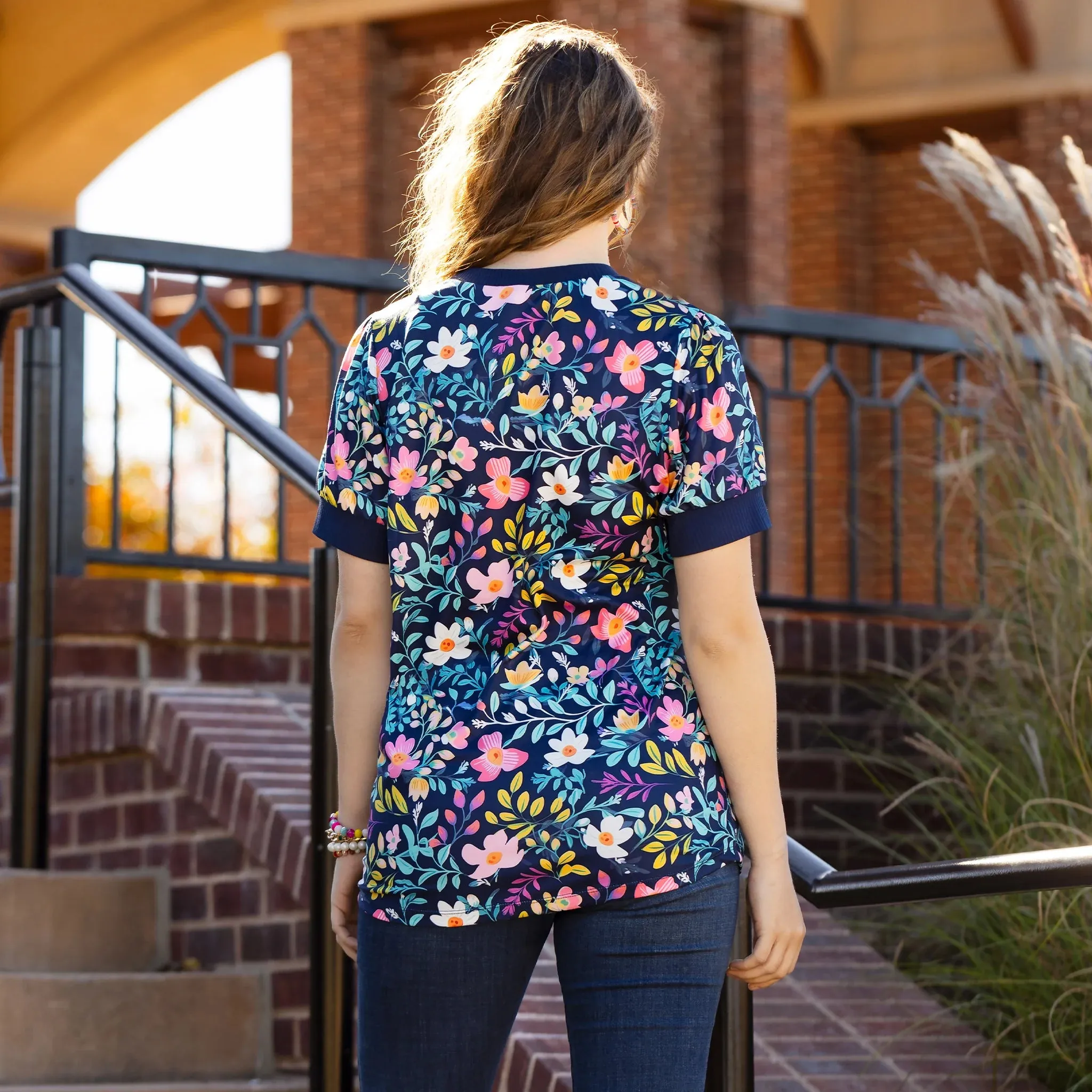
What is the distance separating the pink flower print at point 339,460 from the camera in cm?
184

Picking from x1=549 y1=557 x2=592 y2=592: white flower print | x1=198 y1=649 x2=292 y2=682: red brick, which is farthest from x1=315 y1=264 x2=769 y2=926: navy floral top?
x1=198 y1=649 x2=292 y2=682: red brick

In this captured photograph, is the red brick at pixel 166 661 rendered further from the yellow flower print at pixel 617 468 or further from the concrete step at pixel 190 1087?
the yellow flower print at pixel 617 468

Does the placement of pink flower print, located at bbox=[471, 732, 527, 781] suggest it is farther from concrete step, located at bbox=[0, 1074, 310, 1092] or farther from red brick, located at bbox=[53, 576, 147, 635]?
red brick, located at bbox=[53, 576, 147, 635]

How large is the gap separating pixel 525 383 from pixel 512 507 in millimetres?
113

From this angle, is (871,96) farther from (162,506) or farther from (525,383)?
(162,506)

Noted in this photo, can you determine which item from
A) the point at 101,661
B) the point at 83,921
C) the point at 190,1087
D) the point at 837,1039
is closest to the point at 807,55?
the point at 101,661

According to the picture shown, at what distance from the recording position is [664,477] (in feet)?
5.53

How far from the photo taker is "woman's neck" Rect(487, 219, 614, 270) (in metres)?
1.76

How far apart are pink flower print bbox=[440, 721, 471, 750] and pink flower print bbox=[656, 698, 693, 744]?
0.17 m

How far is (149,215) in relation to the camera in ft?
71.8

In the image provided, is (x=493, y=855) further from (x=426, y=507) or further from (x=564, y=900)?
(x=426, y=507)

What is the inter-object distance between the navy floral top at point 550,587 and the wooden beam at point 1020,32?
10110 millimetres

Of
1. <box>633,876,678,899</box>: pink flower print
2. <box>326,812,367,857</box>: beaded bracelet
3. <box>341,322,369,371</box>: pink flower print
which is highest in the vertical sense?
<box>341,322,369,371</box>: pink flower print

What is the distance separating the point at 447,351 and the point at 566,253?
0.15 metres
